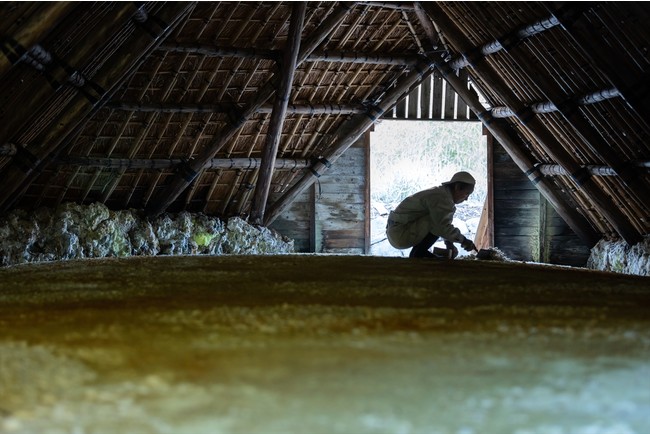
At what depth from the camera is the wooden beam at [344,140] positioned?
937cm

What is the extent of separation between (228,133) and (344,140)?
5.34 feet

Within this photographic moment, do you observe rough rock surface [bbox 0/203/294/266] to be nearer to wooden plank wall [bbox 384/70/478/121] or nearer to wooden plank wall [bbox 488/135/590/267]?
wooden plank wall [bbox 384/70/478/121]

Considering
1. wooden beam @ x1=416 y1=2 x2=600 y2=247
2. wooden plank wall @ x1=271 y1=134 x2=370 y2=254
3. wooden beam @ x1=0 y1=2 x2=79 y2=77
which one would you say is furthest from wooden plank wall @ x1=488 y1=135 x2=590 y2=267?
wooden beam @ x1=0 y1=2 x2=79 y2=77

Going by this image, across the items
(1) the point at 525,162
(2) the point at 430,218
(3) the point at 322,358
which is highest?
Result: (1) the point at 525,162

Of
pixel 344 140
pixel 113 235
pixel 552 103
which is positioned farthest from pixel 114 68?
pixel 344 140

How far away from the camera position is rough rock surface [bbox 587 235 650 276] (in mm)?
7465

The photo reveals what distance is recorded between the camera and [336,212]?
10508mm

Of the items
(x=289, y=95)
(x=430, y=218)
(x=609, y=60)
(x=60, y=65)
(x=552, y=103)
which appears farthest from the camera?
(x=289, y=95)

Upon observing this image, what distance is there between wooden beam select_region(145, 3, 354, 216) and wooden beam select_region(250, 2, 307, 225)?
0.87 ft

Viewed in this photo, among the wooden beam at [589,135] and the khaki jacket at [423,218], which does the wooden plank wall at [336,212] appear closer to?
the wooden beam at [589,135]

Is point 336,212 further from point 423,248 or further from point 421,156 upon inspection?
point 421,156

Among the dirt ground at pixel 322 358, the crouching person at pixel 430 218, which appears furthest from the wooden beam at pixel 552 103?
the dirt ground at pixel 322 358

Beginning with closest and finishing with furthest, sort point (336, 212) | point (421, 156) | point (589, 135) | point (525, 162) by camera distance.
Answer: point (589, 135) → point (525, 162) → point (336, 212) → point (421, 156)

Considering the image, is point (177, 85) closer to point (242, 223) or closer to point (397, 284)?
point (242, 223)
